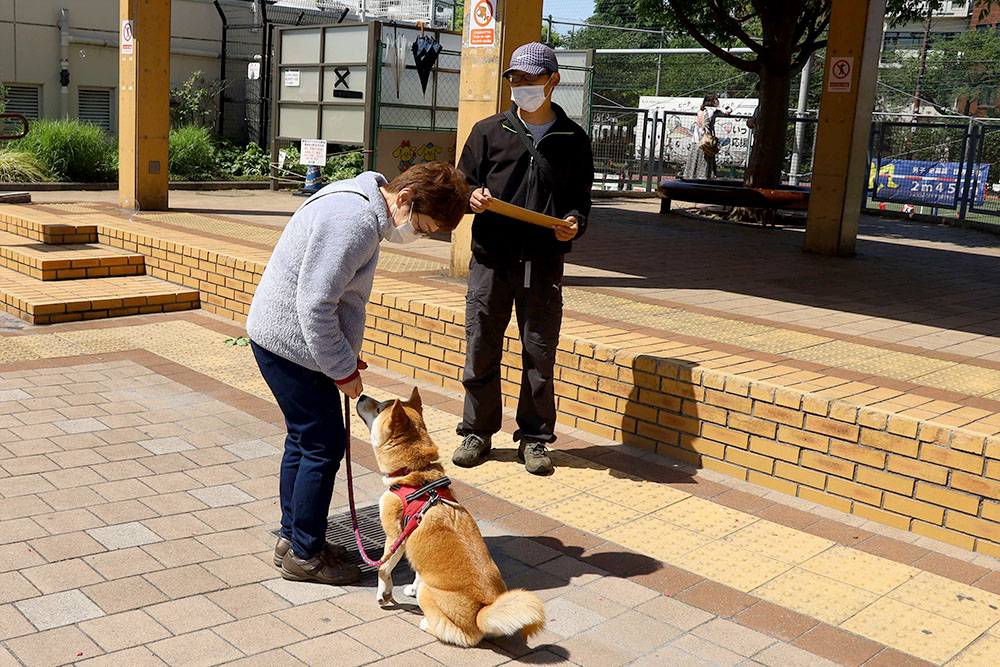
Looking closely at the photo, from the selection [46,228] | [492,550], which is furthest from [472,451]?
[46,228]

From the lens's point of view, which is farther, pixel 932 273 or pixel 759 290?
pixel 932 273

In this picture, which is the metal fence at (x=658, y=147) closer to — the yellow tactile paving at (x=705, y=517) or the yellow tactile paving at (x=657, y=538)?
the yellow tactile paving at (x=705, y=517)

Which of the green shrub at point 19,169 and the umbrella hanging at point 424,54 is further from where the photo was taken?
the umbrella hanging at point 424,54

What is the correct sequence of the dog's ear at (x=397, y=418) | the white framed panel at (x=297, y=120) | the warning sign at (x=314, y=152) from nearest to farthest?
the dog's ear at (x=397, y=418), the warning sign at (x=314, y=152), the white framed panel at (x=297, y=120)

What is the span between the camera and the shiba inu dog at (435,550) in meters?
3.23

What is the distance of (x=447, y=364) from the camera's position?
6477mm

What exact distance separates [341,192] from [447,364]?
3.02 meters

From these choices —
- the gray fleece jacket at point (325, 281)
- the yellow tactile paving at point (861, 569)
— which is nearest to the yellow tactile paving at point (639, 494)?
the yellow tactile paving at point (861, 569)

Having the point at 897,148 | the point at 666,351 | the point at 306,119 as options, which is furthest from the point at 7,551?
the point at 897,148

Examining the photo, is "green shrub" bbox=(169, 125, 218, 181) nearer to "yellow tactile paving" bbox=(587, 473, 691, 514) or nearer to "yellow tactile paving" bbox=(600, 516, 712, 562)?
"yellow tactile paving" bbox=(587, 473, 691, 514)

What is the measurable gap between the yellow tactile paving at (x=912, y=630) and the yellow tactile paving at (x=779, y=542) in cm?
47

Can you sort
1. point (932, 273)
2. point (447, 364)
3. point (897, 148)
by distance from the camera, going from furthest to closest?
point (897, 148), point (932, 273), point (447, 364)

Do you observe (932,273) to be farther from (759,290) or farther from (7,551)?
(7,551)

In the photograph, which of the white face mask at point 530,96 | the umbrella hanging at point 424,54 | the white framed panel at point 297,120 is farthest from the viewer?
the white framed panel at point 297,120
